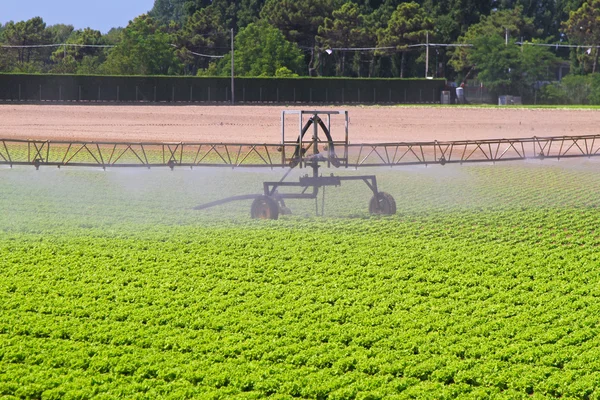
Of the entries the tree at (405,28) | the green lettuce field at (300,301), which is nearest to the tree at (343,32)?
the tree at (405,28)

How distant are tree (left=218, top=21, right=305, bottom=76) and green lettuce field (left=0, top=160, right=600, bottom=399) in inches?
3082

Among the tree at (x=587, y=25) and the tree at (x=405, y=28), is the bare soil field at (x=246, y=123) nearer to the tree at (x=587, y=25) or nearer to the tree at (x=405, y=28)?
the tree at (x=405, y=28)

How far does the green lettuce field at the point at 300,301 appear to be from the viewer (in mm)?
11711

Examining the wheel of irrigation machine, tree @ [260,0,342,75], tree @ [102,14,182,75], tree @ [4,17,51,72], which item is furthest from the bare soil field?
tree @ [4,17,51,72]

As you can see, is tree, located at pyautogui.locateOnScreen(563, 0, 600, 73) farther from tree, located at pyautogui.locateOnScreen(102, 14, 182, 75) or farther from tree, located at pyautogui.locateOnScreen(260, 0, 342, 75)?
tree, located at pyautogui.locateOnScreen(102, 14, 182, 75)

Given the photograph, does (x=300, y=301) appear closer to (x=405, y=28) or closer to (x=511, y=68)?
(x=511, y=68)

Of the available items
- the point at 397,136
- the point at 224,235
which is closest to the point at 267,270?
the point at 224,235

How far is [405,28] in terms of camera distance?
4552 inches

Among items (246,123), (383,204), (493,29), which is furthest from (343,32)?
(383,204)

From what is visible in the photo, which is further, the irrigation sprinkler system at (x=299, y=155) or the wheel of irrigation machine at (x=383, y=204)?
the wheel of irrigation machine at (x=383, y=204)

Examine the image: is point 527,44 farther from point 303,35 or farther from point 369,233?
point 369,233

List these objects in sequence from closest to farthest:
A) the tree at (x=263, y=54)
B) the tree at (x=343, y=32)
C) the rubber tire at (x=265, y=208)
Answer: the rubber tire at (x=265, y=208) → the tree at (x=263, y=54) → the tree at (x=343, y=32)

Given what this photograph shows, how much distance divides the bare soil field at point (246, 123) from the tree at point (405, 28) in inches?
1452

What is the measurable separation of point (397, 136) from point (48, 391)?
44745 millimetres
